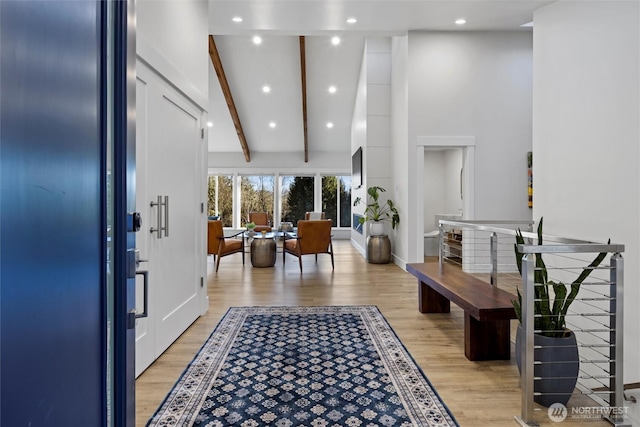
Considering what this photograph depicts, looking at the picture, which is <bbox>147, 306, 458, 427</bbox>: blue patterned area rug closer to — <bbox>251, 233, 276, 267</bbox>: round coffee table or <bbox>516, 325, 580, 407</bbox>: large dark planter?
<bbox>516, 325, 580, 407</bbox>: large dark planter

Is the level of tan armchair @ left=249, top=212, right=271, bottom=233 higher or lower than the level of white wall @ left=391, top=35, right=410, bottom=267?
lower

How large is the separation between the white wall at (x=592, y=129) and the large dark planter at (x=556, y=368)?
89 cm

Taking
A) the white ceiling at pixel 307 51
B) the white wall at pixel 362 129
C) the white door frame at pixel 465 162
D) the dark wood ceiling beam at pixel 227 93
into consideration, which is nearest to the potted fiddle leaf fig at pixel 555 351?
the white door frame at pixel 465 162

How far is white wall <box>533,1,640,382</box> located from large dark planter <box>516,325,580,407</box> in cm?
89

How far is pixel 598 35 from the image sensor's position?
2.86 meters

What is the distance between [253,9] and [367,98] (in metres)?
2.80

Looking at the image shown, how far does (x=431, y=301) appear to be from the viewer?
3.42 meters

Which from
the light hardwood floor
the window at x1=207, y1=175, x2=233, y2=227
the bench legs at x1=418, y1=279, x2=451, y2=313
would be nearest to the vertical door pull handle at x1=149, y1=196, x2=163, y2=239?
the light hardwood floor

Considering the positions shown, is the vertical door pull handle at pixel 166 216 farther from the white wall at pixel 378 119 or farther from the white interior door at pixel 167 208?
the white wall at pixel 378 119

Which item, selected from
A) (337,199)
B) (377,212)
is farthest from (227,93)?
(337,199)

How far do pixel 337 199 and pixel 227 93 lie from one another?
4666 mm

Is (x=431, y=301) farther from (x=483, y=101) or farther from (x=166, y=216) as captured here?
(x=483, y=101)

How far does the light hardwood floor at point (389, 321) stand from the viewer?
191cm

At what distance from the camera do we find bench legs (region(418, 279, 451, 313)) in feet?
11.2
